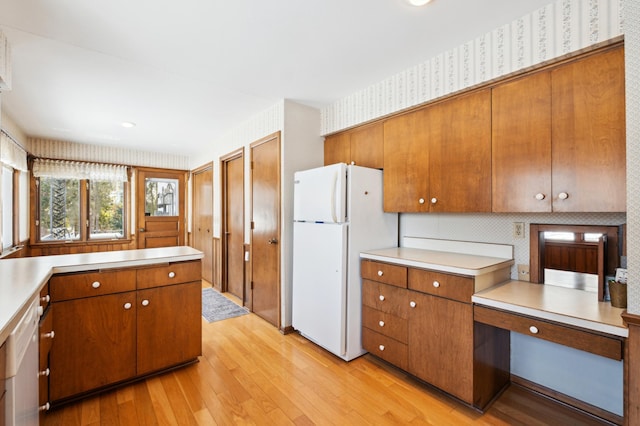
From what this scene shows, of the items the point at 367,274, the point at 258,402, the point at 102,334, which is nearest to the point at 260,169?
the point at 367,274

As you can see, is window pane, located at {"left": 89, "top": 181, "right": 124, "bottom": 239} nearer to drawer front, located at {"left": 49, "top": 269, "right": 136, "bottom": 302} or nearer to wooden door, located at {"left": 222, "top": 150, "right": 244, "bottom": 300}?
wooden door, located at {"left": 222, "top": 150, "right": 244, "bottom": 300}

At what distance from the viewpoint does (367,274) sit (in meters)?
2.39

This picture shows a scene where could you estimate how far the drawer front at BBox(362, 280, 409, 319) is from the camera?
2129 millimetres

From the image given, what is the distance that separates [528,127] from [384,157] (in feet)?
3.63

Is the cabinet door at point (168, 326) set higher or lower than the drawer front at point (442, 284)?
lower

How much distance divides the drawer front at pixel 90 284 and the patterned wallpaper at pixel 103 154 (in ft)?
13.2

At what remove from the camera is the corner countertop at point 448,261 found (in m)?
1.80

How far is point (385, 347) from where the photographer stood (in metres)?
2.25

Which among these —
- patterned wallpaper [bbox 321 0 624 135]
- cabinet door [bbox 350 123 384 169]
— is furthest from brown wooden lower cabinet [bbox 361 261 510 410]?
patterned wallpaper [bbox 321 0 624 135]

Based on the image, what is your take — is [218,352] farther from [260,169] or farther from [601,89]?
[601,89]

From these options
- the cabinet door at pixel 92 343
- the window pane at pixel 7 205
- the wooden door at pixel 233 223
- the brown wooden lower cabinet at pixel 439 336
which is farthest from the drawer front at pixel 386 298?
the window pane at pixel 7 205

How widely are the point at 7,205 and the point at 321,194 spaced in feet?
13.2

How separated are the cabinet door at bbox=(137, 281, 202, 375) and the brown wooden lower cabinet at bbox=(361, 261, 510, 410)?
147 centimetres

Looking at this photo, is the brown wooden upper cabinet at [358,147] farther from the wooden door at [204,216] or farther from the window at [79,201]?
the window at [79,201]
